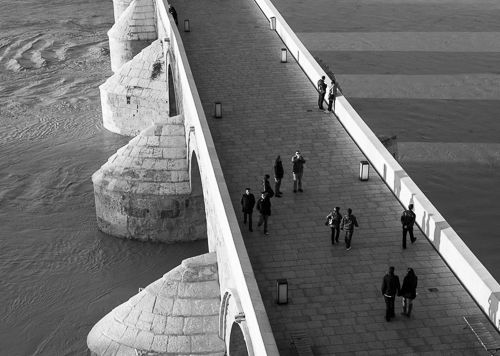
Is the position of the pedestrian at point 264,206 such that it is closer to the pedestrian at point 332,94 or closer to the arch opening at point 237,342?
the arch opening at point 237,342

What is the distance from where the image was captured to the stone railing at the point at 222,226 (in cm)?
1241

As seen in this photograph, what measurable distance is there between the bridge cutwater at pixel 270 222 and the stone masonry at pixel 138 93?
120cm

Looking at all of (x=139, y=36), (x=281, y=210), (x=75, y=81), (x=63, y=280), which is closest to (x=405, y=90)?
(x=139, y=36)

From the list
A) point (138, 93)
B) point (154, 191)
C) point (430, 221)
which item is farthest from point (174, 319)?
point (138, 93)

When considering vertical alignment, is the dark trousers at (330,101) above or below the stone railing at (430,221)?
Result: above

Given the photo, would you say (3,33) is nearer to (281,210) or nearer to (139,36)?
(139,36)

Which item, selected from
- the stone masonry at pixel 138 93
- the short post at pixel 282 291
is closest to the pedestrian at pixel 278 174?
the short post at pixel 282 291

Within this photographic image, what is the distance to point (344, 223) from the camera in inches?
568

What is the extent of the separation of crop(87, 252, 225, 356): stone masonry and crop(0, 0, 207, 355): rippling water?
2452 millimetres

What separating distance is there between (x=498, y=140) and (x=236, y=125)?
12.6m

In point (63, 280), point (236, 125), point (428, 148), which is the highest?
point (236, 125)

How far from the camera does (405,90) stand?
108 ft

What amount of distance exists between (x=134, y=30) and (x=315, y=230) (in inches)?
758

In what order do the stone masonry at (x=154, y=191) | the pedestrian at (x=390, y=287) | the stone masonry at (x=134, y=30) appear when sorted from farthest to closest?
the stone masonry at (x=134, y=30), the stone masonry at (x=154, y=191), the pedestrian at (x=390, y=287)
